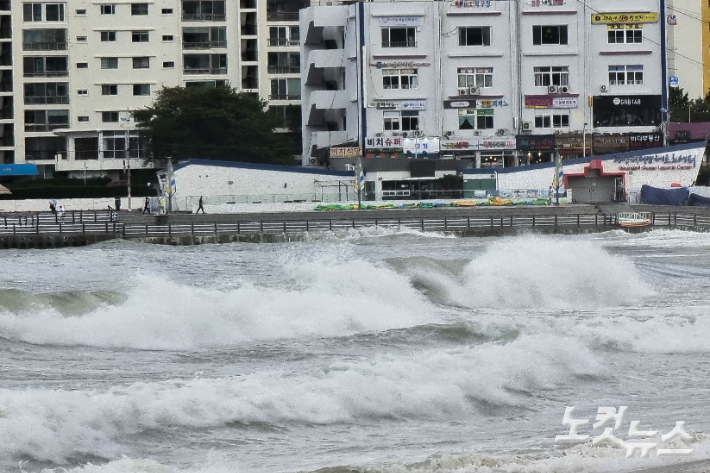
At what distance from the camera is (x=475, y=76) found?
85750 mm

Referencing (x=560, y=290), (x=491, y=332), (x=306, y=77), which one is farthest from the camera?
(x=306, y=77)

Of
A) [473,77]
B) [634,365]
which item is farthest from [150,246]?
[634,365]

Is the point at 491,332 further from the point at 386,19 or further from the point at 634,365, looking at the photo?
the point at 386,19

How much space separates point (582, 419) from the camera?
1831 centimetres

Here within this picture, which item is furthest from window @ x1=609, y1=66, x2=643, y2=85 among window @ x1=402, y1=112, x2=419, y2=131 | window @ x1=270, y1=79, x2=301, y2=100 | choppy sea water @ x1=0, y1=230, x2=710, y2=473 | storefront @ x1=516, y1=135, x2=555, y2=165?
choppy sea water @ x1=0, y1=230, x2=710, y2=473

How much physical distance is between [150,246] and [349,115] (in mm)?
30398

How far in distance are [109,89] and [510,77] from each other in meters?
33.6

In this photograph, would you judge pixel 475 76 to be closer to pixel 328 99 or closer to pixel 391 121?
pixel 391 121

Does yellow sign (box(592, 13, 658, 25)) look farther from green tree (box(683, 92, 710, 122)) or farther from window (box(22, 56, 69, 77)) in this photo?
window (box(22, 56, 69, 77))

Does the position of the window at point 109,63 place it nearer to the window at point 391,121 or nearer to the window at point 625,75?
the window at point 391,121

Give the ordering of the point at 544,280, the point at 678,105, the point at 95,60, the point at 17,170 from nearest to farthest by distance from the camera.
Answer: the point at 544,280 < the point at 17,170 < the point at 95,60 < the point at 678,105

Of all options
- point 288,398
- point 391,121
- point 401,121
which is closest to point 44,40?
point 391,121

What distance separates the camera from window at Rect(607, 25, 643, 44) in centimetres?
8612

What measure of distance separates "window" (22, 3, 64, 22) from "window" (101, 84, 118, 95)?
6153 mm
